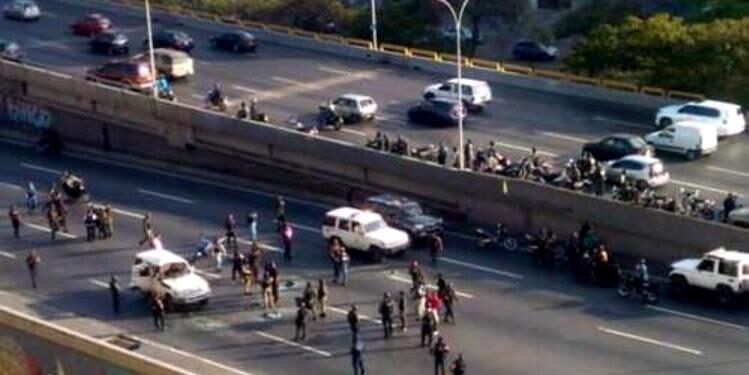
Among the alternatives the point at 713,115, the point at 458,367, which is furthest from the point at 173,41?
the point at 458,367

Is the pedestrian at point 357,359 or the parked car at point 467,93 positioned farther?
the parked car at point 467,93

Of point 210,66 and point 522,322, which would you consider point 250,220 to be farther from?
point 210,66

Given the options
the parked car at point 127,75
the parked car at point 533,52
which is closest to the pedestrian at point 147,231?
the parked car at point 127,75

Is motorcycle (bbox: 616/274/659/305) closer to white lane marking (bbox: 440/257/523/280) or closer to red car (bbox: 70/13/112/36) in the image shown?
white lane marking (bbox: 440/257/523/280)

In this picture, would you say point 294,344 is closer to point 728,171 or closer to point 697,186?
point 697,186

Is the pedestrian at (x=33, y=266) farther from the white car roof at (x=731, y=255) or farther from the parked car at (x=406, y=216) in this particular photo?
the white car roof at (x=731, y=255)

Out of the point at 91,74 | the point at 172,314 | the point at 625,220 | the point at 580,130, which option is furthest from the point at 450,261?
the point at 91,74

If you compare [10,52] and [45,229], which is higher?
[10,52]
